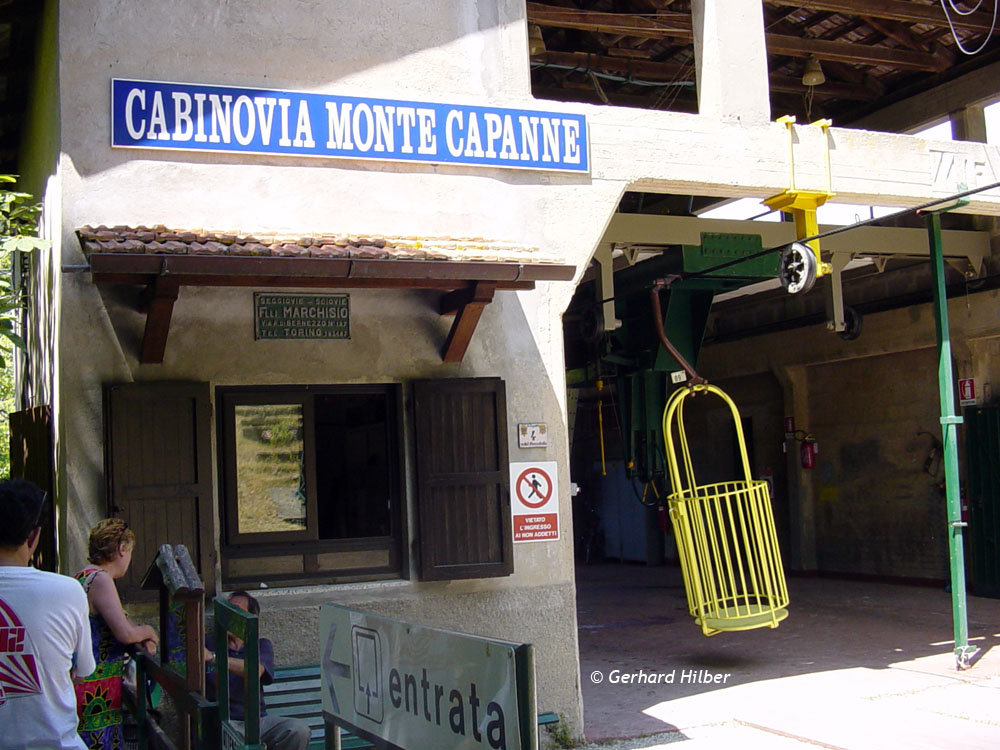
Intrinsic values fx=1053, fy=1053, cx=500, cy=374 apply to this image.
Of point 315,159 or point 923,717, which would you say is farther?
point 923,717

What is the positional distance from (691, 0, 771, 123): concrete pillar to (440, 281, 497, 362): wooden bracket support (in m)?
2.64

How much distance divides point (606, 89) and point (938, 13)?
392 centimetres

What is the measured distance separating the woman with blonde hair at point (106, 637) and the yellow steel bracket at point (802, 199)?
18.4 feet

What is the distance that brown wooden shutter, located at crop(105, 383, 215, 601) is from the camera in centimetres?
606

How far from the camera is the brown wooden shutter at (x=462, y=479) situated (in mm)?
6750

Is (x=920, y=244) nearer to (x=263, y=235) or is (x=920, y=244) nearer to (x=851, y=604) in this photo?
(x=851, y=604)

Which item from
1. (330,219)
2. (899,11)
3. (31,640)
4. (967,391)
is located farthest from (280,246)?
(967,391)

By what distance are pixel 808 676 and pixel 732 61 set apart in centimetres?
505

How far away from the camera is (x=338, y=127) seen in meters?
6.84

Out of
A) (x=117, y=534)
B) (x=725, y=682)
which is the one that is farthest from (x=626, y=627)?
(x=117, y=534)

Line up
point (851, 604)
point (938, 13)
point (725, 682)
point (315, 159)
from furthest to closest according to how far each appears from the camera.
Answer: point (851, 604)
point (938, 13)
point (725, 682)
point (315, 159)

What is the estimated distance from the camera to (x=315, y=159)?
22.3ft

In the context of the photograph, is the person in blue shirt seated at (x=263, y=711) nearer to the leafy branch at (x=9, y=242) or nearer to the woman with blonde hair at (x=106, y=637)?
the woman with blonde hair at (x=106, y=637)

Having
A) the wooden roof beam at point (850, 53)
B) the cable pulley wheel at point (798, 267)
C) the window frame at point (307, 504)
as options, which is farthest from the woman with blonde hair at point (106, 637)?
the wooden roof beam at point (850, 53)
